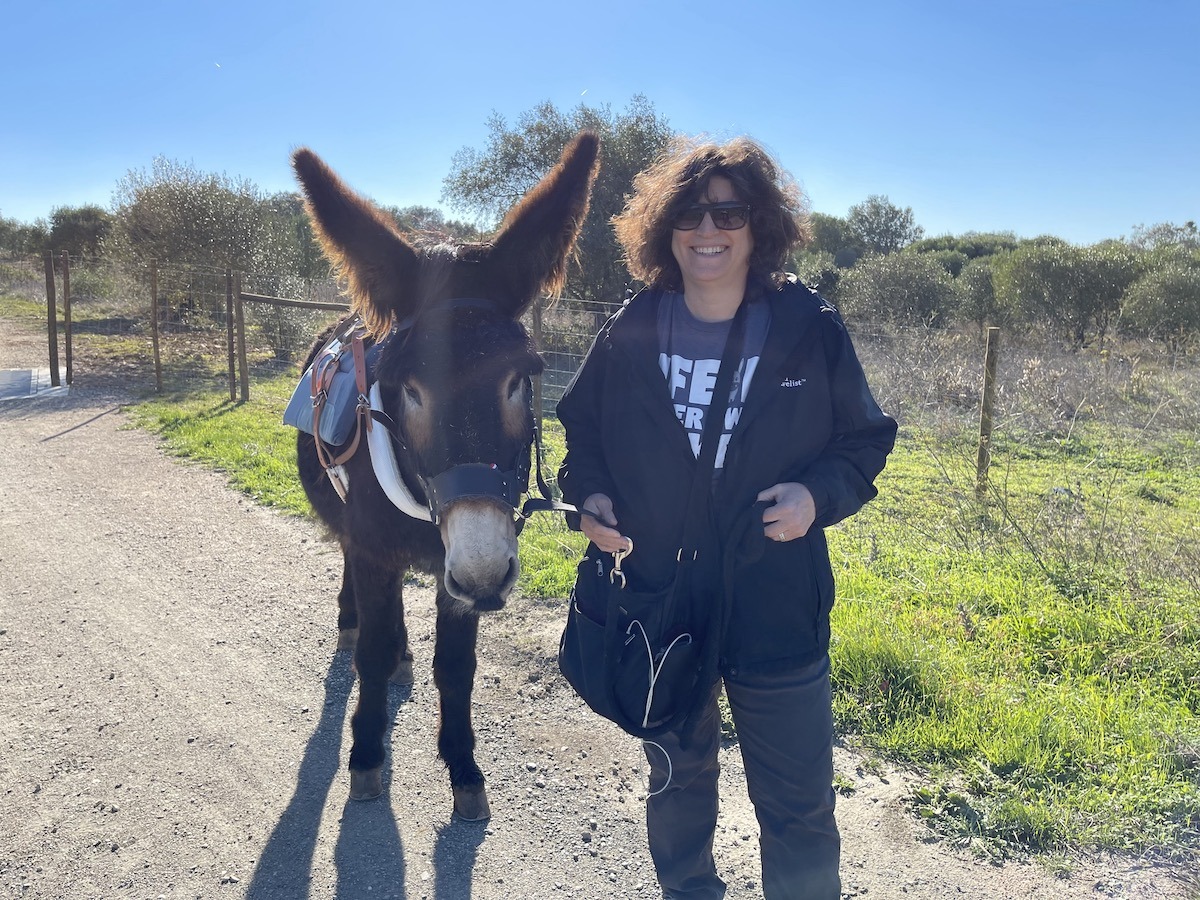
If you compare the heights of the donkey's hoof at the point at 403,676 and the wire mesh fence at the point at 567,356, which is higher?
the wire mesh fence at the point at 567,356

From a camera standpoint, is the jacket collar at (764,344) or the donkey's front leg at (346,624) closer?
the jacket collar at (764,344)

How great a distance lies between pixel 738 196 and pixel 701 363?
454 mm

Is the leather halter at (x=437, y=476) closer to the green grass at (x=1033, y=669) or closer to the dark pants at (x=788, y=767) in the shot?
the dark pants at (x=788, y=767)

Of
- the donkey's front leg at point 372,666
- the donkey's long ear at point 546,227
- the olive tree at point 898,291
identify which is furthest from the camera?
the olive tree at point 898,291

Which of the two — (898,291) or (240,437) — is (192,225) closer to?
(240,437)

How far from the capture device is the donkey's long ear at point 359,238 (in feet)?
8.16

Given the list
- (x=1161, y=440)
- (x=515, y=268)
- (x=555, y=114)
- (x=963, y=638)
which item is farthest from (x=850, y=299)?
(x=515, y=268)

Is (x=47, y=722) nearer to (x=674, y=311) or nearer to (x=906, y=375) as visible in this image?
(x=674, y=311)

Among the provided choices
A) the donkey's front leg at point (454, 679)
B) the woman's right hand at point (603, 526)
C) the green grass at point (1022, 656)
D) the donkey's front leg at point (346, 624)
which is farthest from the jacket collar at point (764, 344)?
the donkey's front leg at point (346, 624)

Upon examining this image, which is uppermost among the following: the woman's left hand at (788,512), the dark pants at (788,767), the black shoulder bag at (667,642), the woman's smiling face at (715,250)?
the woman's smiling face at (715,250)

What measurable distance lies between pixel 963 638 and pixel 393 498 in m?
3.19

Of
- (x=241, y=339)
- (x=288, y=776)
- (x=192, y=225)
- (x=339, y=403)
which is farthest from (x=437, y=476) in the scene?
(x=192, y=225)

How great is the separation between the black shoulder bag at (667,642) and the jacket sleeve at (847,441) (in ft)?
0.82

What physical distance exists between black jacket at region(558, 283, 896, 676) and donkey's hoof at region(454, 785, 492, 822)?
140 centimetres
